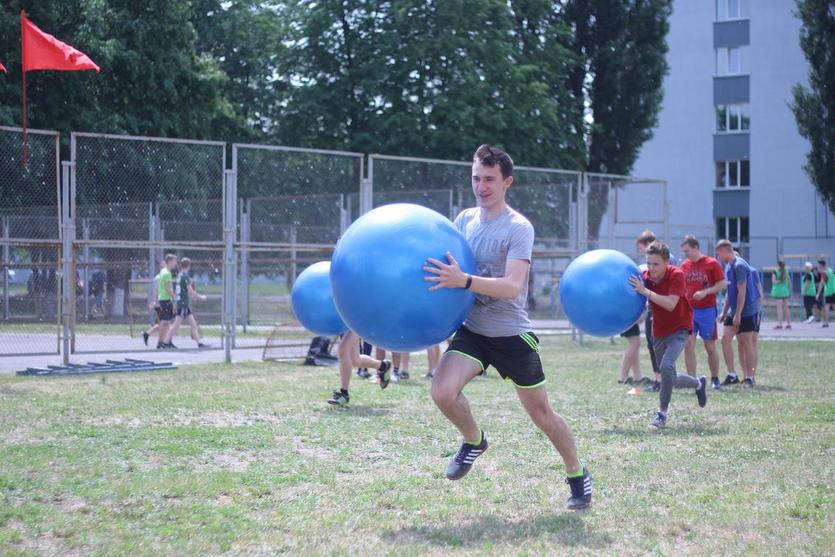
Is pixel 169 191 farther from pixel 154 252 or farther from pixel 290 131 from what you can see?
pixel 290 131

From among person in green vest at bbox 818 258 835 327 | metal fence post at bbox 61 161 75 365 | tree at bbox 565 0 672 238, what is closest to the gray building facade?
tree at bbox 565 0 672 238

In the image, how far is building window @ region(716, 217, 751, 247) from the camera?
4647 centimetres

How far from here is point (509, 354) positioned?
5.89m

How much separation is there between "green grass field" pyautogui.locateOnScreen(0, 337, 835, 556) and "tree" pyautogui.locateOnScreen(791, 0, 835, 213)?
30290 millimetres

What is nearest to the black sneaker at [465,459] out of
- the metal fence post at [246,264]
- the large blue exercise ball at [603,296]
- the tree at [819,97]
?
the large blue exercise ball at [603,296]

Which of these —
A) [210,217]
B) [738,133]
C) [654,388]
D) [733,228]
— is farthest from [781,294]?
[738,133]

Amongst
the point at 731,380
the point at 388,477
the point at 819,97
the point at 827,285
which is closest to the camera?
the point at 388,477

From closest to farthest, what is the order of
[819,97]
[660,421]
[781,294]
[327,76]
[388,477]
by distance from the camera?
[388,477], [660,421], [781,294], [327,76], [819,97]

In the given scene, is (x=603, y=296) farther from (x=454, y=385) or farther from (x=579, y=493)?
(x=454, y=385)

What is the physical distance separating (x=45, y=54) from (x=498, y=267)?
11983mm

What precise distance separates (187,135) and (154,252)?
7000mm

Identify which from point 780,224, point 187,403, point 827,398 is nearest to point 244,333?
point 187,403

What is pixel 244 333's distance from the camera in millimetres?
22344

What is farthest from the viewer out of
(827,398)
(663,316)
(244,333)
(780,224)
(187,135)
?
(780,224)
